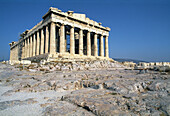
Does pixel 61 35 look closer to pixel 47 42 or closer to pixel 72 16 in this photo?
pixel 47 42

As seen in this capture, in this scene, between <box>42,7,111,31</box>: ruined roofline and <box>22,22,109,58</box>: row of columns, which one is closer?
<box>42,7,111,31</box>: ruined roofline

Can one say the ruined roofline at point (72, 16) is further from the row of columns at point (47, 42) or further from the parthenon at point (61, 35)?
the row of columns at point (47, 42)

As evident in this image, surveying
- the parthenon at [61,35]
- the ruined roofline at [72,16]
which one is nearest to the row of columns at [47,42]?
the parthenon at [61,35]

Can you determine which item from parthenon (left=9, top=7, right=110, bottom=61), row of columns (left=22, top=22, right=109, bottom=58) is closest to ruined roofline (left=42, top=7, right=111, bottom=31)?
parthenon (left=9, top=7, right=110, bottom=61)

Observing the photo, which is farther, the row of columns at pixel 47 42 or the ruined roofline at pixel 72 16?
the row of columns at pixel 47 42

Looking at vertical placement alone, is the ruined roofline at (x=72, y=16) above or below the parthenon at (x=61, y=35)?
above

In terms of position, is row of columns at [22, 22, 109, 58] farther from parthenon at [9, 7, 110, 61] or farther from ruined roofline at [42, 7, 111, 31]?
ruined roofline at [42, 7, 111, 31]

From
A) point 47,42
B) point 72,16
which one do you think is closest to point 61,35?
point 47,42

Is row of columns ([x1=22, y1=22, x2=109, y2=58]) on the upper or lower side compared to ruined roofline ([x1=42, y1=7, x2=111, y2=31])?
lower

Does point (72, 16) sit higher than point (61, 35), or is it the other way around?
point (72, 16)

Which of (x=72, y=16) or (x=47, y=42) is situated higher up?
(x=72, y=16)

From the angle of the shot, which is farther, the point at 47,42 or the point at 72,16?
the point at 72,16

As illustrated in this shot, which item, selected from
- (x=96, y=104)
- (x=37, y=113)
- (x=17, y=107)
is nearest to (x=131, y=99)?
(x=96, y=104)

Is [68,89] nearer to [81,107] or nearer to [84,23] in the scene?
[81,107]
